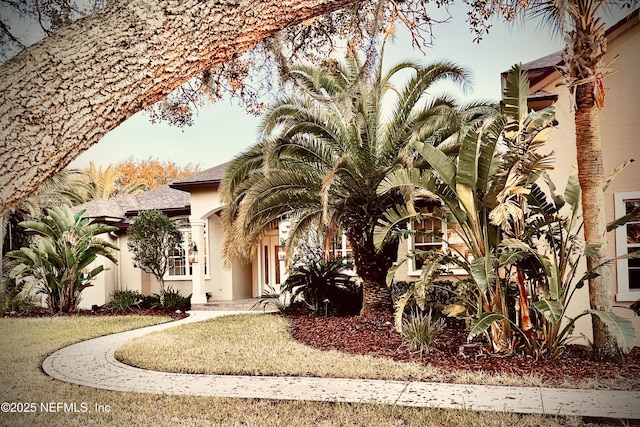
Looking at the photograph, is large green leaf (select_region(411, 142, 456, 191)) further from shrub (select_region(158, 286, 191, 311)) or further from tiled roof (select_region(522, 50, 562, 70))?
shrub (select_region(158, 286, 191, 311))

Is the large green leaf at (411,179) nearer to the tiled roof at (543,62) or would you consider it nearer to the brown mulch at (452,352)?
the brown mulch at (452,352)

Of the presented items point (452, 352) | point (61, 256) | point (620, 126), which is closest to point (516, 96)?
point (620, 126)

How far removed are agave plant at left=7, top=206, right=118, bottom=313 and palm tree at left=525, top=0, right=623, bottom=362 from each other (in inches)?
474

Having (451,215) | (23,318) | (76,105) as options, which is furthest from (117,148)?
(76,105)

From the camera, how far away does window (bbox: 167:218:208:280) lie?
54.5 feet

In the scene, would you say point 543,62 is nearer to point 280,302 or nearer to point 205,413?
point 280,302

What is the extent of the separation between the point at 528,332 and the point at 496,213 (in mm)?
1761

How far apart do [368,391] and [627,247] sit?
16.5 feet

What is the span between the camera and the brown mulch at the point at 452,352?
6773mm

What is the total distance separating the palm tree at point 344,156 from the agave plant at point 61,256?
5.60 m

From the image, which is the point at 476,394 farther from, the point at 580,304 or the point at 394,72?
the point at 394,72

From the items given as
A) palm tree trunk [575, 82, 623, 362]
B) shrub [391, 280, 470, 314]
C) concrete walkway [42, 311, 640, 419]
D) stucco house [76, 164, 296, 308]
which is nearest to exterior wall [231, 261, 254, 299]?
stucco house [76, 164, 296, 308]

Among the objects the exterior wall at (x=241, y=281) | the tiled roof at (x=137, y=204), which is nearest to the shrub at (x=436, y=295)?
the exterior wall at (x=241, y=281)

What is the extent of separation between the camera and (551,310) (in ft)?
21.5
